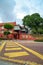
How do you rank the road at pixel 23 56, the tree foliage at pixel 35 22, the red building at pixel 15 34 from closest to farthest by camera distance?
1. the road at pixel 23 56
2. the red building at pixel 15 34
3. the tree foliage at pixel 35 22

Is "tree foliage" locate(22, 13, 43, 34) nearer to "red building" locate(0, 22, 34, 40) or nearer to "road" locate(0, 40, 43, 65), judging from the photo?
"red building" locate(0, 22, 34, 40)

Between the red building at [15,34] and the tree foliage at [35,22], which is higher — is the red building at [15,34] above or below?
below

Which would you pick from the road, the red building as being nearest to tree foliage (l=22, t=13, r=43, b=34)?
the red building

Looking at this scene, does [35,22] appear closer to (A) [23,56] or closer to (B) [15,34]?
(B) [15,34]

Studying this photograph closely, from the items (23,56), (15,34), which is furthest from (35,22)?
(23,56)

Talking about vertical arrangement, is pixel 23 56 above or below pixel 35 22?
below

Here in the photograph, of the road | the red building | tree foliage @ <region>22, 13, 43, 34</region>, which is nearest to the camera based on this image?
the road

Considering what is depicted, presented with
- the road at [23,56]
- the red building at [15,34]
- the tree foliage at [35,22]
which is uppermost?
the tree foliage at [35,22]

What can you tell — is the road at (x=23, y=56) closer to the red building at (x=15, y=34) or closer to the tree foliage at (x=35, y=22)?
the red building at (x=15, y=34)

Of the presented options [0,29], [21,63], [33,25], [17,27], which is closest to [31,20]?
[33,25]

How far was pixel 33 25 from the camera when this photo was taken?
74.4 m

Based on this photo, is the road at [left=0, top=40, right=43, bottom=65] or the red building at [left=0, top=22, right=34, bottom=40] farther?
the red building at [left=0, top=22, right=34, bottom=40]

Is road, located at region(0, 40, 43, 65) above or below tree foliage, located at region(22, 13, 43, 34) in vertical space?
below

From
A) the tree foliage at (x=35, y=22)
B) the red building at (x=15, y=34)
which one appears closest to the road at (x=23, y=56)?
the red building at (x=15, y=34)
